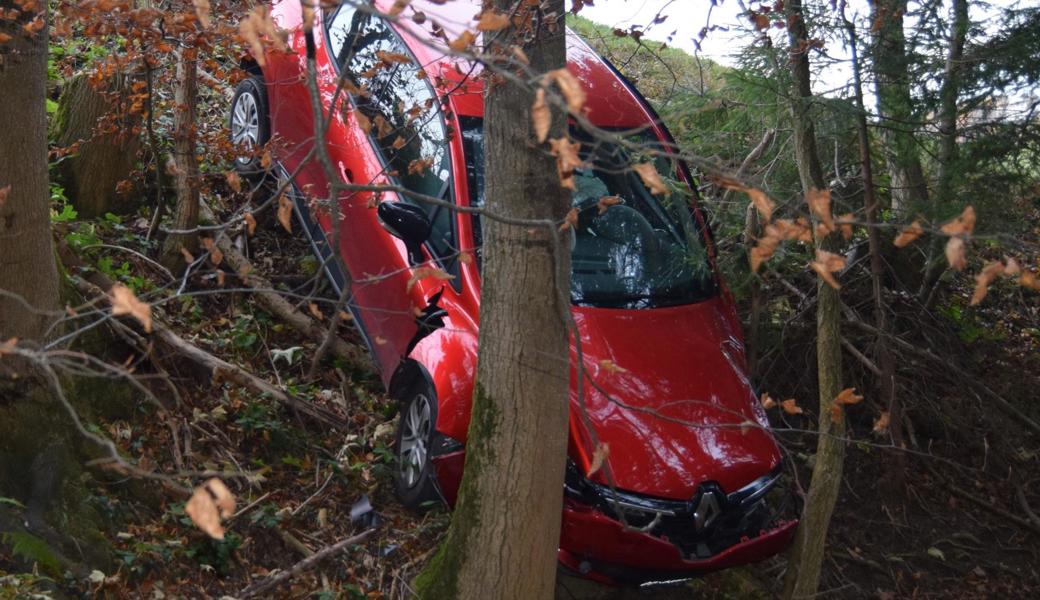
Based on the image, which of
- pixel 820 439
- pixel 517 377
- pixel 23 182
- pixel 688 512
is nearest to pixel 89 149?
pixel 23 182

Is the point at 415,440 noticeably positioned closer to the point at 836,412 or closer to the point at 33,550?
the point at 33,550

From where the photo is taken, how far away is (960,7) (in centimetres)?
649

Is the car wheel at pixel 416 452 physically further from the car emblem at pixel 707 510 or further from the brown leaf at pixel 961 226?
the brown leaf at pixel 961 226

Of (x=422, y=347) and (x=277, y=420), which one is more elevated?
(x=422, y=347)

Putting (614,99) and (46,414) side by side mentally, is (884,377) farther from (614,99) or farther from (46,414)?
(46,414)

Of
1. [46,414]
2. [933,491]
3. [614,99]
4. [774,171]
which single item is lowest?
[933,491]

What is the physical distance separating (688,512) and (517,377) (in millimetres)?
1226

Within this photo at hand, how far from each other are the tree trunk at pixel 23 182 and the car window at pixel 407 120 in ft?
5.47

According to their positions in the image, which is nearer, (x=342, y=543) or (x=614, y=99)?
(x=342, y=543)

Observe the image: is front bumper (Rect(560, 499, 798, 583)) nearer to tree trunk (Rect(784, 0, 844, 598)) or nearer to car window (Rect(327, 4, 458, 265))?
tree trunk (Rect(784, 0, 844, 598))

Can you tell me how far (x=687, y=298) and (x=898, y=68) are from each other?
1994 mm

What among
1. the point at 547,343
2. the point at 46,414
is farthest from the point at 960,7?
the point at 46,414

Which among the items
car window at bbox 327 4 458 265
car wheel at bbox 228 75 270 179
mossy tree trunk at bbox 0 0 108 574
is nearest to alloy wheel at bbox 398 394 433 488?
car window at bbox 327 4 458 265

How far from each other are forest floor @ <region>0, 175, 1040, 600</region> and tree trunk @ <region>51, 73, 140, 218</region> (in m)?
0.22
